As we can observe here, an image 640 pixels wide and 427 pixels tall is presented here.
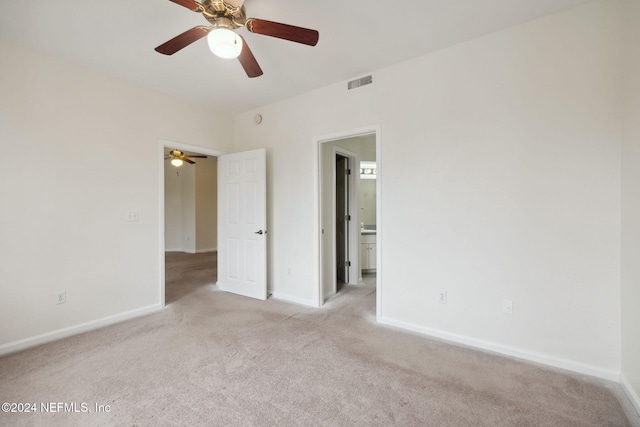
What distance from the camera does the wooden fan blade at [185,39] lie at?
182 centimetres

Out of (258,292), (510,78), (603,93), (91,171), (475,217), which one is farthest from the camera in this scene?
(258,292)

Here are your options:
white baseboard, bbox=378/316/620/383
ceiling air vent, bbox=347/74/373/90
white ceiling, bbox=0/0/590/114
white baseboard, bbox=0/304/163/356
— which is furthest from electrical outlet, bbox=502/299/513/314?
white baseboard, bbox=0/304/163/356

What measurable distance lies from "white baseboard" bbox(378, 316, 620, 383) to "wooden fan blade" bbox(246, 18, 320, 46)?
8.85 feet

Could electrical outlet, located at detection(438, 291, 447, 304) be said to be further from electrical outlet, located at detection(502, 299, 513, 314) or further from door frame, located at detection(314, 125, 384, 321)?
door frame, located at detection(314, 125, 384, 321)

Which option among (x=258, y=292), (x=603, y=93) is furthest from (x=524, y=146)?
(x=258, y=292)

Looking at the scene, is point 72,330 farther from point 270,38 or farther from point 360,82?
point 360,82

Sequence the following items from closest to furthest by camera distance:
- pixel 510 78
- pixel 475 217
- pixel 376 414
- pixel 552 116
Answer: pixel 376 414, pixel 552 116, pixel 510 78, pixel 475 217

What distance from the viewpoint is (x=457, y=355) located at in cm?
225

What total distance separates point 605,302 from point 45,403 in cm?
390

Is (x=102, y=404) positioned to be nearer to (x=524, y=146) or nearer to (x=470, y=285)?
(x=470, y=285)

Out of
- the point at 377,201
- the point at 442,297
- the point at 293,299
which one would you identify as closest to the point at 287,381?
the point at 442,297

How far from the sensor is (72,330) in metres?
2.68

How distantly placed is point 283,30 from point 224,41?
395 millimetres

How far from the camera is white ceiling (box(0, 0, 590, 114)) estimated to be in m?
1.98
